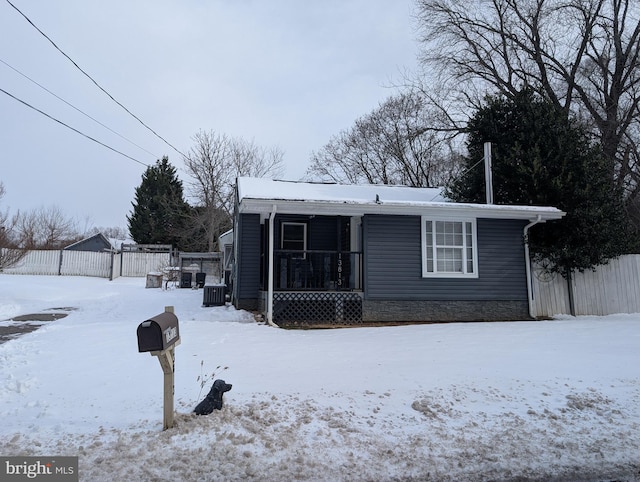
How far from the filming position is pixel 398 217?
10.5m

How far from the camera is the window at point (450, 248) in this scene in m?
10.6

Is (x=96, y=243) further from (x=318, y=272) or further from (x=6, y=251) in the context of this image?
(x=318, y=272)

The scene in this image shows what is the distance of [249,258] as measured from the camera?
1158 cm

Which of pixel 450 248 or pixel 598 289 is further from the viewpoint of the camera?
pixel 598 289

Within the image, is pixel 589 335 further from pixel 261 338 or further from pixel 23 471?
pixel 23 471

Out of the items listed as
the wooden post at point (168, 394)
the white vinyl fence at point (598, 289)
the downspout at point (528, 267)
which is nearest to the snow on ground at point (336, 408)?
the wooden post at point (168, 394)

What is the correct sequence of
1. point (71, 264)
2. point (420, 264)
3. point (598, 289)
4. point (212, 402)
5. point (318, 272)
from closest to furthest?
point (212, 402) < point (420, 264) < point (318, 272) < point (598, 289) < point (71, 264)

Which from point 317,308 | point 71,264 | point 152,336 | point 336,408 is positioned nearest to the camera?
point 152,336

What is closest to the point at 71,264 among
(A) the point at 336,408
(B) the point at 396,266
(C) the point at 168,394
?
(B) the point at 396,266

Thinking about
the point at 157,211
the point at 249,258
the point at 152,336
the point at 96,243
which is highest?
the point at 157,211

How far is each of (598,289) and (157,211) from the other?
33.0 m

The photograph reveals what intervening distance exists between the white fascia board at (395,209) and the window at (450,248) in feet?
1.04

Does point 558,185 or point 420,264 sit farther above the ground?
point 558,185

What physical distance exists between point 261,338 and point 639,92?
2001 cm
